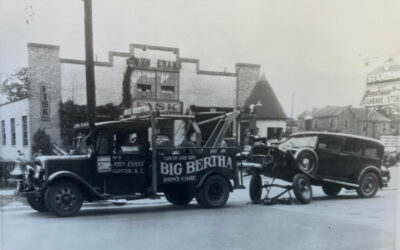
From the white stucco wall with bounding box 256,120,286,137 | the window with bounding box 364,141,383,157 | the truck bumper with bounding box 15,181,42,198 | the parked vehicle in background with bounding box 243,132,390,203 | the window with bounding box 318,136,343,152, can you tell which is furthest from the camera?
the white stucco wall with bounding box 256,120,286,137

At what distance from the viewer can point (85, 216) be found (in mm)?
9656

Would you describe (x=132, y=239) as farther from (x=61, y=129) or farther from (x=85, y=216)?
(x=61, y=129)

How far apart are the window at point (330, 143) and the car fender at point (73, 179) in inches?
255

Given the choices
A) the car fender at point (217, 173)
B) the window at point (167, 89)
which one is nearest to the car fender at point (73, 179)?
the car fender at point (217, 173)

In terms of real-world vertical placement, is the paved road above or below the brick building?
below

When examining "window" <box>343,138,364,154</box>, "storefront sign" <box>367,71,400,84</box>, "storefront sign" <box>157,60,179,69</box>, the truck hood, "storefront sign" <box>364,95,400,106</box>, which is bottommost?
"window" <box>343,138,364,154</box>

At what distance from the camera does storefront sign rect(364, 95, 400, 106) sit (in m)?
9.48

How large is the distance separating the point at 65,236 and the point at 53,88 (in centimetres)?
1225

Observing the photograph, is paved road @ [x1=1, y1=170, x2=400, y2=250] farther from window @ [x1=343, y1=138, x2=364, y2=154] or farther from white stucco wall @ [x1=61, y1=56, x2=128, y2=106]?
white stucco wall @ [x1=61, y1=56, x2=128, y2=106]

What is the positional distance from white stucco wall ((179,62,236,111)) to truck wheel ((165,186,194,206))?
6908 millimetres

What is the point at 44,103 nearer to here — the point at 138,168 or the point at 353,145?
the point at 138,168

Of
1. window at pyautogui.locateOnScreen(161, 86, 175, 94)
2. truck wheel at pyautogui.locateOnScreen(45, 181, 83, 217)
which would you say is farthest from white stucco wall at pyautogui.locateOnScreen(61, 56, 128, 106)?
truck wheel at pyautogui.locateOnScreen(45, 181, 83, 217)

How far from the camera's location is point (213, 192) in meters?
11.3

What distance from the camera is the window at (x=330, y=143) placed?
1294 cm
